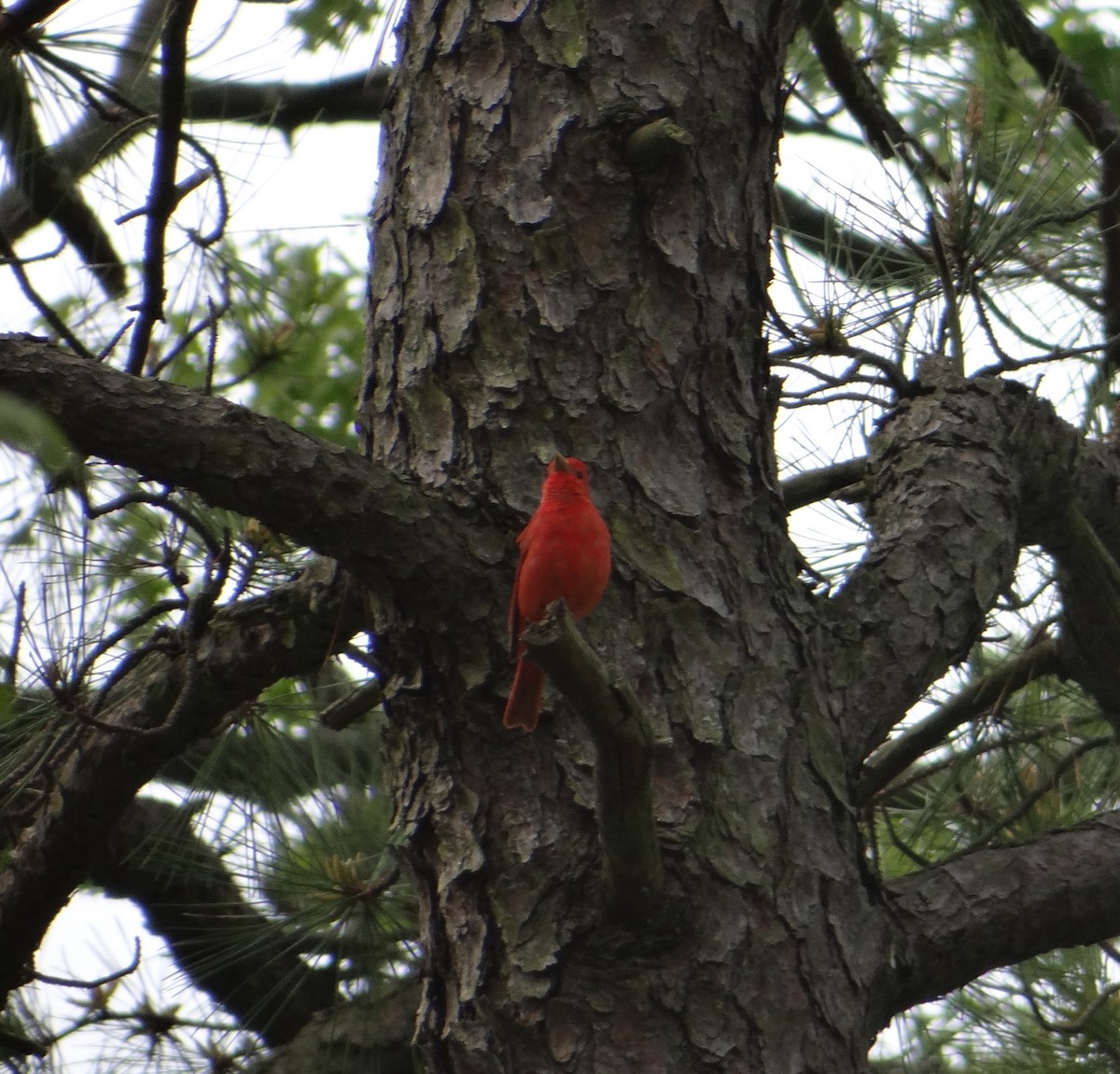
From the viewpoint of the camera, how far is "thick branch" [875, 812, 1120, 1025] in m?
2.26

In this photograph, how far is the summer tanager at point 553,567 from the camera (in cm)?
209

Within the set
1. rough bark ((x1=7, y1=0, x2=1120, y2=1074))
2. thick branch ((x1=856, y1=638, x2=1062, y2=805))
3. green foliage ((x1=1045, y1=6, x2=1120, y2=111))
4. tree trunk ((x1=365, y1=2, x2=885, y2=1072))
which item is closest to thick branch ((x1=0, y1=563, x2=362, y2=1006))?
rough bark ((x1=7, y1=0, x2=1120, y2=1074))

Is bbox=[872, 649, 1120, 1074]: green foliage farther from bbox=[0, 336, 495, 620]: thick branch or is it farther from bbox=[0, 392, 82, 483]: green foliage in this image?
bbox=[0, 392, 82, 483]: green foliage

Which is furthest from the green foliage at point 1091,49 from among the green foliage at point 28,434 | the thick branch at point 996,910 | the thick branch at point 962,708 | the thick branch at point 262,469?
the green foliage at point 28,434

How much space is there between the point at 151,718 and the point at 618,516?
1.12 m

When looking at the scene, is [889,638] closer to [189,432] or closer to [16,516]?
[189,432]

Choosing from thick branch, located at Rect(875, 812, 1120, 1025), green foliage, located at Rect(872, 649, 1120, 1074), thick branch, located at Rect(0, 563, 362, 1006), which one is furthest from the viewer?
green foliage, located at Rect(872, 649, 1120, 1074)

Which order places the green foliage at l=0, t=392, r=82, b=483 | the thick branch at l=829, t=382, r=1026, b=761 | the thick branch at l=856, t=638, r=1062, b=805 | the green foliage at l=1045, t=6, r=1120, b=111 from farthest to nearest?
Result: the green foliage at l=1045, t=6, r=1120, b=111 → the thick branch at l=856, t=638, r=1062, b=805 → the thick branch at l=829, t=382, r=1026, b=761 → the green foliage at l=0, t=392, r=82, b=483

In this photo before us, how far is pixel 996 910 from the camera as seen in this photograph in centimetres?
234

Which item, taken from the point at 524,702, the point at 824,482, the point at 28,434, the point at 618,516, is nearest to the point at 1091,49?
the point at 824,482

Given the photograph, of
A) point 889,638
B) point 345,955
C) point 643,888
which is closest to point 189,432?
point 643,888

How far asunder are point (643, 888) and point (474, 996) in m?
0.33

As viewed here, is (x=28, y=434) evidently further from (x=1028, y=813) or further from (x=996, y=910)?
(x=1028, y=813)

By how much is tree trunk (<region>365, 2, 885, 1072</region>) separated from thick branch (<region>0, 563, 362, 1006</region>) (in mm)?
359
